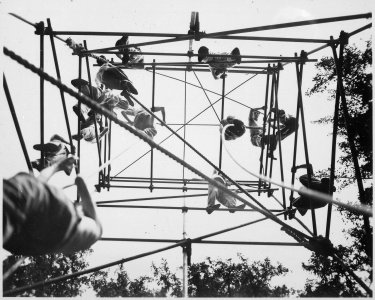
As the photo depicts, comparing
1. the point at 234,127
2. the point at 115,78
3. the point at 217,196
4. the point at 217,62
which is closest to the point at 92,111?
the point at 115,78

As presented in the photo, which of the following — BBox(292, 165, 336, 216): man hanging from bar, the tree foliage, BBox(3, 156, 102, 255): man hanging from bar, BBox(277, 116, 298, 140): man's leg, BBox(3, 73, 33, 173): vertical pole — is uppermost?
the tree foliage

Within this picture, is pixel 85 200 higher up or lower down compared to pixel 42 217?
higher up

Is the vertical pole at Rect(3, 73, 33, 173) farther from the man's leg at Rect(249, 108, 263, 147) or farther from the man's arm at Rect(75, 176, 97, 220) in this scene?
the man's leg at Rect(249, 108, 263, 147)

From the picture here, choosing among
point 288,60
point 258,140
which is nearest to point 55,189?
point 288,60

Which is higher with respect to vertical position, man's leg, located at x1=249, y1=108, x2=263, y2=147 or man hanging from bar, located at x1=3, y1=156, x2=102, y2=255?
man's leg, located at x1=249, y1=108, x2=263, y2=147

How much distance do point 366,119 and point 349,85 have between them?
1.99m

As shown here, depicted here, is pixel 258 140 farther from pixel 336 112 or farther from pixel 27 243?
pixel 27 243

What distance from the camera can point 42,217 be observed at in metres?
2.12

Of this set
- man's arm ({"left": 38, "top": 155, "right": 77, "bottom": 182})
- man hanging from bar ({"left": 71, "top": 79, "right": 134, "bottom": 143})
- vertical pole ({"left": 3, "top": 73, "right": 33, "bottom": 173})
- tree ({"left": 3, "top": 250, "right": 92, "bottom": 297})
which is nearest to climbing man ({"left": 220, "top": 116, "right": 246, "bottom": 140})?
man hanging from bar ({"left": 71, "top": 79, "right": 134, "bottom": 143})

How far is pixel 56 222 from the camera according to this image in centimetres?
216

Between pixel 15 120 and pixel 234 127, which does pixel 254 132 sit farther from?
pixel 15 120

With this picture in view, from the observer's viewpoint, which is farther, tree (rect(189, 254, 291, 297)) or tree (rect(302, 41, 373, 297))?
tree (rect(189, 254, 291, 297))

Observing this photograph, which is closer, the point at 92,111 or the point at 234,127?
the point at 92,111

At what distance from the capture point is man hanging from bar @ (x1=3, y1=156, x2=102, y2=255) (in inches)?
78.8
